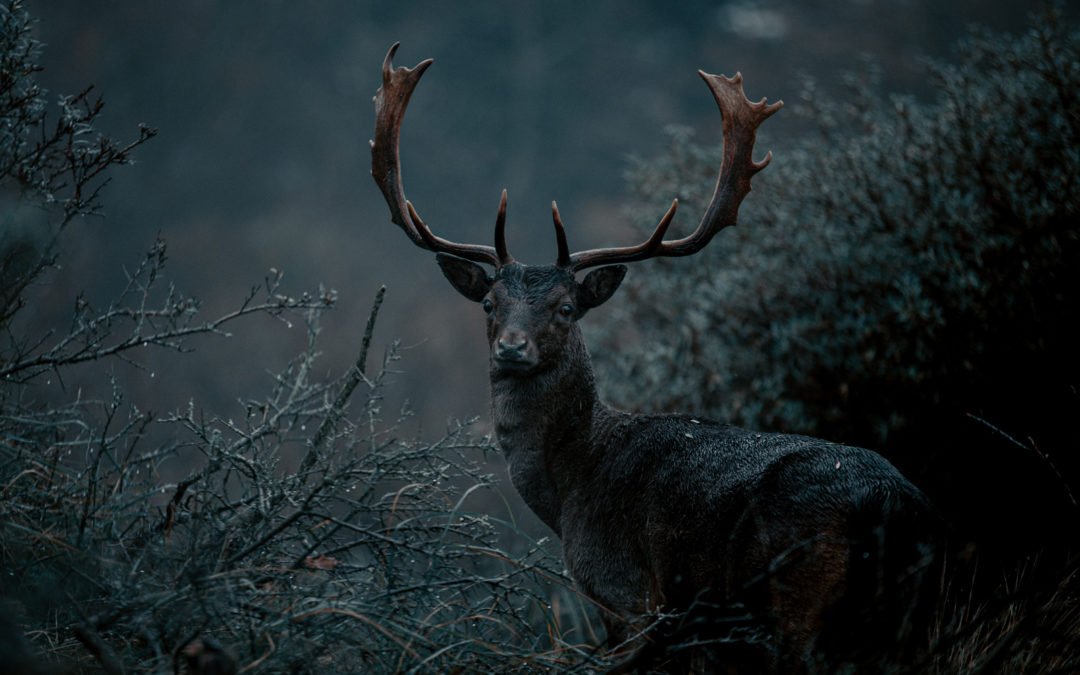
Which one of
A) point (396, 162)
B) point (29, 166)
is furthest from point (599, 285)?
point (29, 166)

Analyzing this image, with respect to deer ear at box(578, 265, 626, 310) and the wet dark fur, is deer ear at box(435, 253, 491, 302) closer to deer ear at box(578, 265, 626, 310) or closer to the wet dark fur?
the wet dark fur

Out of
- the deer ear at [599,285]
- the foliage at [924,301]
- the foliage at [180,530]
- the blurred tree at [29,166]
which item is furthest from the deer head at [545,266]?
the foliage at [924,301]

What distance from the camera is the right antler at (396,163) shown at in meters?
4.40

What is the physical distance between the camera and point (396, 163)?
4461mm

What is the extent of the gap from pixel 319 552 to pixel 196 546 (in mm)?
574

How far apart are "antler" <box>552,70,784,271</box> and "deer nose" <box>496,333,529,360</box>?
2.08ft

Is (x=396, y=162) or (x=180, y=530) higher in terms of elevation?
(x=396, y=162)

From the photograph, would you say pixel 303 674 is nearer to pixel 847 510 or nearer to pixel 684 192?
pixel 847 510

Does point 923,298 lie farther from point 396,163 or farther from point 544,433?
point 396,163

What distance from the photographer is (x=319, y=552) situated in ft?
10.9

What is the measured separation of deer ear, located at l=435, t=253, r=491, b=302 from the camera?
14.1 ft

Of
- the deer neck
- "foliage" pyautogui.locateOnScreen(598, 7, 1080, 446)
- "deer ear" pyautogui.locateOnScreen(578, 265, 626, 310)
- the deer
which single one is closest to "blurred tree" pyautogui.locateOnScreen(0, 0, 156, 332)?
the deer

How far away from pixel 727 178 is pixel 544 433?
151 centimetres

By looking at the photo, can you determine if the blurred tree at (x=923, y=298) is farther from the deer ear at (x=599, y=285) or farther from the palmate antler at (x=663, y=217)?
the deer ear at (x=599, y=285)
